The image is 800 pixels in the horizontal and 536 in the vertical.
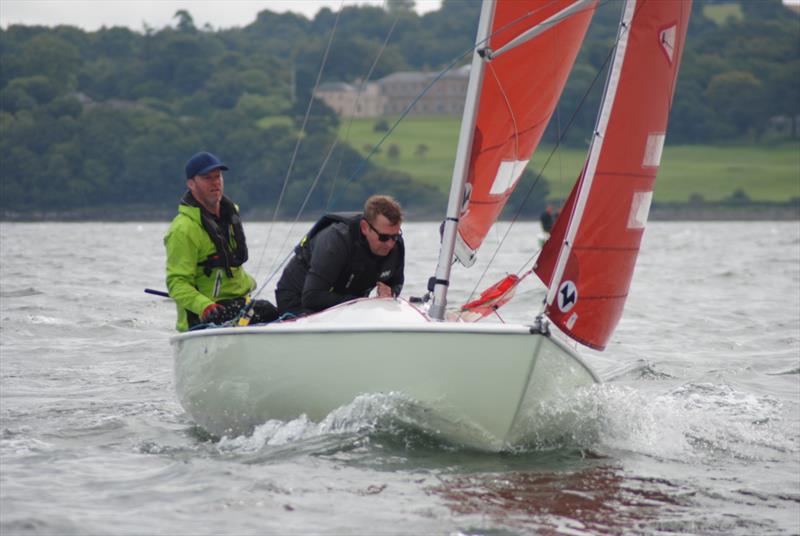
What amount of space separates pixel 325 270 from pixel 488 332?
4.42 ft

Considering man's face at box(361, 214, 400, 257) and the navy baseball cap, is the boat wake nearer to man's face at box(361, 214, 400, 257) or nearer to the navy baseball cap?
man's face at box(361, 214, 400, 257)

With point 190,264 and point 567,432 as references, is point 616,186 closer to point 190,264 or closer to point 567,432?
point 567,432

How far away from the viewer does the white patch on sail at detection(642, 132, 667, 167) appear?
653 centimetres

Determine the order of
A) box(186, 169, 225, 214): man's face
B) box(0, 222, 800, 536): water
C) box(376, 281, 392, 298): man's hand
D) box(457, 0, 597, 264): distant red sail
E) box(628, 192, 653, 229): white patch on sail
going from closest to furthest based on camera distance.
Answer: box(0, 222, 800, 536): water
box(628, 192, 653, 229): white patch on sail
box(376, 281, 392, 298): man's hand
box(186, 169, 225, 214): man's face
box(457, 0, 597, 264): distant red sail

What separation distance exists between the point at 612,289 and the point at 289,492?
2.06m

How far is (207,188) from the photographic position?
23.6ft

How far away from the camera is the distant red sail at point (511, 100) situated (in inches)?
295

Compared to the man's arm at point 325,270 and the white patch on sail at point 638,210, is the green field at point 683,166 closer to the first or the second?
the man's arm at point 325,270

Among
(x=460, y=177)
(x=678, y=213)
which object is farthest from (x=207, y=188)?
(x=678, y=213)

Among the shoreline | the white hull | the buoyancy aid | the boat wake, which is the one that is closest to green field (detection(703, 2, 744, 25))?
the shoreline

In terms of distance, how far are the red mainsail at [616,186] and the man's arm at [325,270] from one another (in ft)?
3.75

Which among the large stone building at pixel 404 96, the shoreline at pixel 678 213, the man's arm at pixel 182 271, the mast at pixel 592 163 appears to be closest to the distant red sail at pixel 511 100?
the mast at pixel 592 163

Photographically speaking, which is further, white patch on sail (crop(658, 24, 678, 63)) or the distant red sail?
the distant red sail

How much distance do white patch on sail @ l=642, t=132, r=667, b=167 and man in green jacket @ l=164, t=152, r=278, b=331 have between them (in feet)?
7.52
